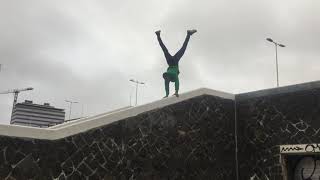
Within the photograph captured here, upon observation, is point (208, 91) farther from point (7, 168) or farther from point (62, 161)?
point (7, 168)

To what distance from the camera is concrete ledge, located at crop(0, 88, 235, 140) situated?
348 inches

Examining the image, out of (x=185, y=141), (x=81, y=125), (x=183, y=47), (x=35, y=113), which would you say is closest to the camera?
(x=81, y=125)

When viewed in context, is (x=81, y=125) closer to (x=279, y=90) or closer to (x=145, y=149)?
(x=145, y=149)

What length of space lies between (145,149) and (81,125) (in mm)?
1988

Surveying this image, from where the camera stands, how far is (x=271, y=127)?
12.6 m

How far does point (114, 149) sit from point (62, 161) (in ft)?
4.66

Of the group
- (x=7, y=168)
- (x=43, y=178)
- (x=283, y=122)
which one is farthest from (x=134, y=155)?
(x=283, y=122)

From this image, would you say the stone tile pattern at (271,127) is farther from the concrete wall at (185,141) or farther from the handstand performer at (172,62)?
the handstand performer at (172,62)

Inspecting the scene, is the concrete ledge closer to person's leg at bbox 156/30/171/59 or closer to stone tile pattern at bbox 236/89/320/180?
person's leg at bbox 156/30/171/59

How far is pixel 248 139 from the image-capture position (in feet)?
42.8

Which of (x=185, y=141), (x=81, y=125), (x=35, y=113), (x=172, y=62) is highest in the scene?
(x=35, y=113)

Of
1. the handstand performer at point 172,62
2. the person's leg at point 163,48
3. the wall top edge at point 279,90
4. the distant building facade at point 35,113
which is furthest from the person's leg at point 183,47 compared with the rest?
the distant building facade at point 35,113

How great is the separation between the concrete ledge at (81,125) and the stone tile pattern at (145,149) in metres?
0.11

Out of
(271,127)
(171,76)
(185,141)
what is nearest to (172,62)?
(171,76)
